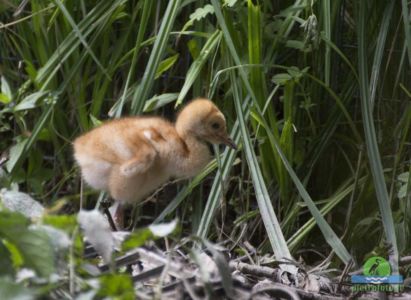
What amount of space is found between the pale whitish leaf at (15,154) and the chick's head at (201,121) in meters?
0.68

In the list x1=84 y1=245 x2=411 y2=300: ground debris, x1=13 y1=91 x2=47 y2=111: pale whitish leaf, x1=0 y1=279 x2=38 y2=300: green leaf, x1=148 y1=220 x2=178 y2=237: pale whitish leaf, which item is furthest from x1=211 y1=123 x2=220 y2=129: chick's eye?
x1=0 y1=279 x2=38 y2=300: green leaf

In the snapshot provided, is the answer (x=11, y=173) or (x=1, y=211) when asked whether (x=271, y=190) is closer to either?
(x=11, y=173)

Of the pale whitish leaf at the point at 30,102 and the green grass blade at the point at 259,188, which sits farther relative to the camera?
the pale whitish leaf at the point at 30,102

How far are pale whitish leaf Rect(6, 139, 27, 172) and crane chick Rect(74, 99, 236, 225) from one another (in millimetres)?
565

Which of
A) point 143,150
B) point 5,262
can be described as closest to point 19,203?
point 5,262

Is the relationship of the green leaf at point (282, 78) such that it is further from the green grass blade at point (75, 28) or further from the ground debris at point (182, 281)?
the ground debris at point (182, 281)

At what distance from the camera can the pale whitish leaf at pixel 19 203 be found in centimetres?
147

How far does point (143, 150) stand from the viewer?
8.33 ft

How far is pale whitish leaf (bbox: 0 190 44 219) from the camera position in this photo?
4.83 ft

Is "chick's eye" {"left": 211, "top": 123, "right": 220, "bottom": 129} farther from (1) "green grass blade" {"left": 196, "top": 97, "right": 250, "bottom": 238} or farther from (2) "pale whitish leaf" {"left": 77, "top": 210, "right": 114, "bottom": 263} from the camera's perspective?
(2) "pale whitish leaf" {"left": 77, "top": 210, "right": 114, "bottom": 263}

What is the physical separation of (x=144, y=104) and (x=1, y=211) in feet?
5.86

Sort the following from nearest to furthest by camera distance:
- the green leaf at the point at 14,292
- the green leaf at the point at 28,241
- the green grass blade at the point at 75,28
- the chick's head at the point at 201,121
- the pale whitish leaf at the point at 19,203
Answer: the green leaf at the point at 14,292 < the green leaf at the point at 28,241 < the pale whitish leaf at the point at 19,203 < the chick's head at the point at 201,121 < the green grass blade at the point at 75,28

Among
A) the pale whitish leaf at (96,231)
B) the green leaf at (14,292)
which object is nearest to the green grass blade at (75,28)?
the pale whitish leaf at (96,231)

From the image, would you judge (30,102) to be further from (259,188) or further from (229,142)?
(259,188)
